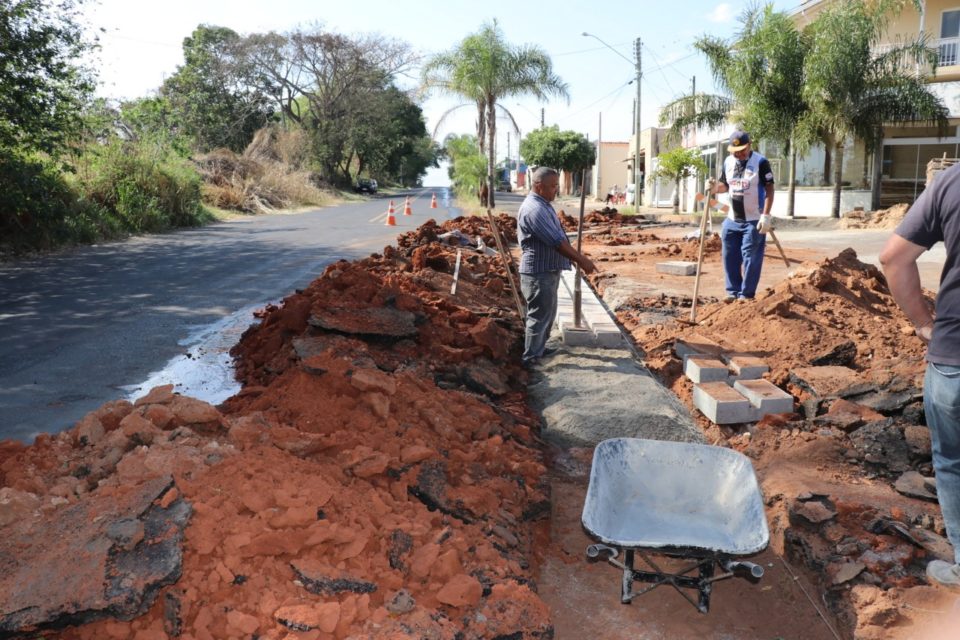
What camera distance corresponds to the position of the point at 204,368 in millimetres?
6551

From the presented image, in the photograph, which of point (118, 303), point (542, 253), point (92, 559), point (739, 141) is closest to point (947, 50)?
point (739, 141)

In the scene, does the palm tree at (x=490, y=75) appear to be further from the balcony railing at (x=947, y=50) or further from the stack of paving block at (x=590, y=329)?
the stack of paving block at (x=590, y=329)

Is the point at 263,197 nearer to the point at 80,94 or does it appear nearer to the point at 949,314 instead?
the point at 80,94

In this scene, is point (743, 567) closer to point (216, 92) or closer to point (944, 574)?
point (944, 574)

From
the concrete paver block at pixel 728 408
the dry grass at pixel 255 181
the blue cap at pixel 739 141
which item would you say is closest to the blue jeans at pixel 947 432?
the concrete paver block at pixel 728 408

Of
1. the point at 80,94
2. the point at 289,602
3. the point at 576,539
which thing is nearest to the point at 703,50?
the point at 80,94

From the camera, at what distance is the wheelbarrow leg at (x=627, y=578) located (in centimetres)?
319

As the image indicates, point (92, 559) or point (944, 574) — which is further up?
point (92, 559)

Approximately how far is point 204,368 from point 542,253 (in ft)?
10.4

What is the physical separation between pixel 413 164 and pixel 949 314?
95.7 meters

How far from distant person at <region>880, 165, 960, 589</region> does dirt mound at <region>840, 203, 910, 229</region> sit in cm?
1996

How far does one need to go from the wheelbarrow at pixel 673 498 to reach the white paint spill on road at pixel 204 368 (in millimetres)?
3265

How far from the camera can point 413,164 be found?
95.8 metres

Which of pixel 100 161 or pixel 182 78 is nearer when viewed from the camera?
pixel 100 161
